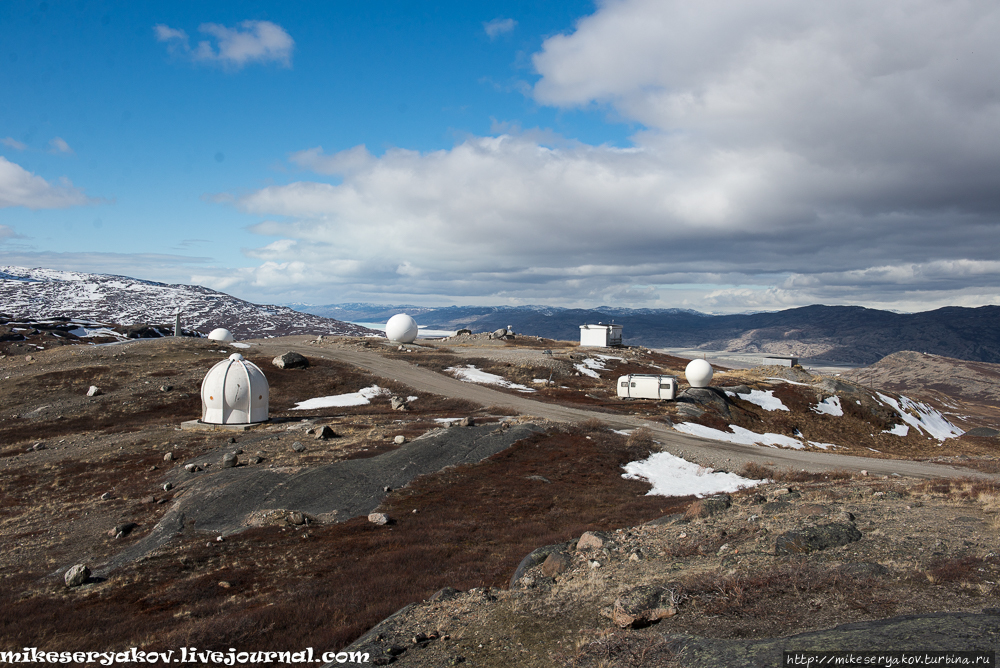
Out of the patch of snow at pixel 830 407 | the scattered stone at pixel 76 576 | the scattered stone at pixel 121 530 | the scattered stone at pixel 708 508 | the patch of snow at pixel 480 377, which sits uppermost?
the scattered stone at pixel 708 508

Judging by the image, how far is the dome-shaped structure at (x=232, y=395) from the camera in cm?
3709

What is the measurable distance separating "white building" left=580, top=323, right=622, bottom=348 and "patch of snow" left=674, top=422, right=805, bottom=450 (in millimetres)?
45657

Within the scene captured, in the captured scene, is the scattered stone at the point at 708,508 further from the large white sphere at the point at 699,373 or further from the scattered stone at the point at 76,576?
the large white sphere at the point at 699,373

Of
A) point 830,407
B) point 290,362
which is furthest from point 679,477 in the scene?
point 290,362

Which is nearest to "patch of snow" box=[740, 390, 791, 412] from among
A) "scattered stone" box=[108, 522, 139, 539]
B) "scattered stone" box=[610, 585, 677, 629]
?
"scattered stone" box=[610, 585, 677, 629]

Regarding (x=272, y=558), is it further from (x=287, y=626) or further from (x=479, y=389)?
(x=479, y=389)

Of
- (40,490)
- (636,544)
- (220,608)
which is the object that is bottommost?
(40,490)

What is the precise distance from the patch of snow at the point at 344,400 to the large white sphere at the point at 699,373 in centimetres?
3370

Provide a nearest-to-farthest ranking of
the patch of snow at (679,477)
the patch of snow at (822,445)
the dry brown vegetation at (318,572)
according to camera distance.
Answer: the dry brown vegetation at (318,572), the patch of snow at (679,477), the patch of snow at (822,445)

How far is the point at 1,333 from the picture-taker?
114 m

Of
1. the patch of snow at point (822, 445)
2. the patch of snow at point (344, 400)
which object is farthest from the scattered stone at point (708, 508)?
the patch of snow at point (344, 400)

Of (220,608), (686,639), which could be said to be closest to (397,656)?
(686,639)

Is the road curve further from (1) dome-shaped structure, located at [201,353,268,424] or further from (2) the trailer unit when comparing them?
(1) dome-shaped structure, located at [201,353,268,424]

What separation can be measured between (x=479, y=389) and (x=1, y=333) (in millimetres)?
124227
